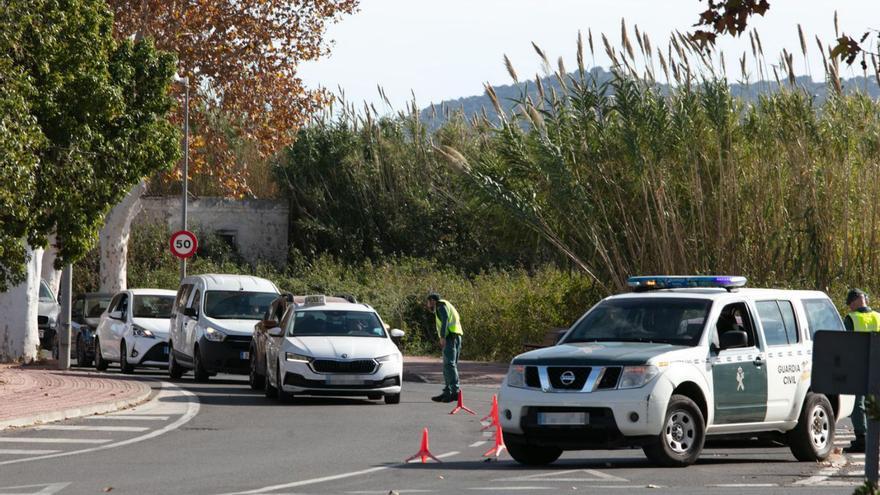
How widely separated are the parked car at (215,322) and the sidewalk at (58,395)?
1.57 meters

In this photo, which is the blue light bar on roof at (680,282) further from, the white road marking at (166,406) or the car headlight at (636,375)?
the white road marking at (166,406)

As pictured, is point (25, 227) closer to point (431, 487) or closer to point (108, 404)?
point (108, 404)

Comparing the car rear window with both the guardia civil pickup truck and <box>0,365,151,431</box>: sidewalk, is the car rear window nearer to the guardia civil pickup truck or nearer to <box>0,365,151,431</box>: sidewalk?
the guardia civil pickup truck

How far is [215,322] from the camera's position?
28000 mm

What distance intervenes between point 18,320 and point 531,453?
22060mm

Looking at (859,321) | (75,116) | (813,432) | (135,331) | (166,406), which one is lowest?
(166,406)

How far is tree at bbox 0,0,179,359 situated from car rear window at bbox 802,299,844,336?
11.4 meters

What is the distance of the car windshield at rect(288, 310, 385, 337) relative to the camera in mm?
24078

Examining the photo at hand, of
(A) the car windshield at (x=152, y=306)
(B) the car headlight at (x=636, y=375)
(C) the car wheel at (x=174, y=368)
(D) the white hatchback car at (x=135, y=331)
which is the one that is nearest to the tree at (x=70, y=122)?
(C) the car wheel at (x=174, y=368)

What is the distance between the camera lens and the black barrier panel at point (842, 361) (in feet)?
32.8

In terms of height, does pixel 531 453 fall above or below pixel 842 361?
below

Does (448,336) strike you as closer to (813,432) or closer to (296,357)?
(296,357)

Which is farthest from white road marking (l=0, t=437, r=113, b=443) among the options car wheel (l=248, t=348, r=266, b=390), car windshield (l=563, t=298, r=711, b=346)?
car wheel (l=248, t=348, r=266, b=390)

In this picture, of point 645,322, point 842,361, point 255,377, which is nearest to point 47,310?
point 255,377
